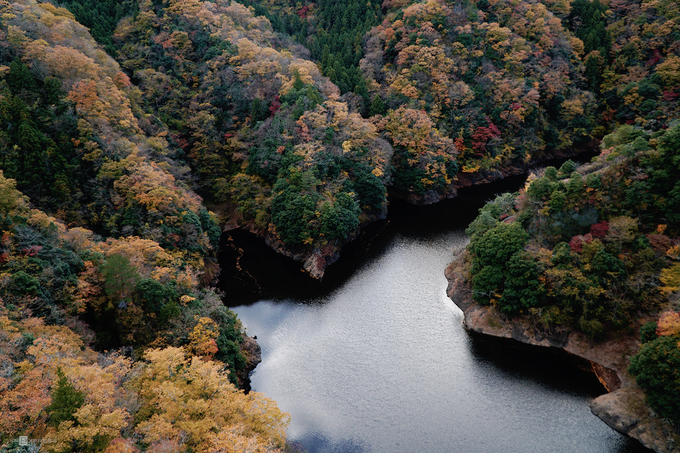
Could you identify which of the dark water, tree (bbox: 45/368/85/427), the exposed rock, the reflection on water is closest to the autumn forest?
tree (bbox: 45/368/85/427)

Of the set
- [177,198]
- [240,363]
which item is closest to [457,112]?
[177,198]

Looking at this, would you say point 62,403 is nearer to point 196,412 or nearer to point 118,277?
point 196,412

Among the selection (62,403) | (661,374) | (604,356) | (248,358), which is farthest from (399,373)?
(62,403)

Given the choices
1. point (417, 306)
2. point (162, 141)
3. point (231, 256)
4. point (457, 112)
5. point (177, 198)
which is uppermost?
point (457, 112)

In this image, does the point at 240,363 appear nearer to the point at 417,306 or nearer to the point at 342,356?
the point at 342,356

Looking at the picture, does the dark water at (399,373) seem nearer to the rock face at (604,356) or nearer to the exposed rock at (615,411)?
the exposed rock at (615,411)
